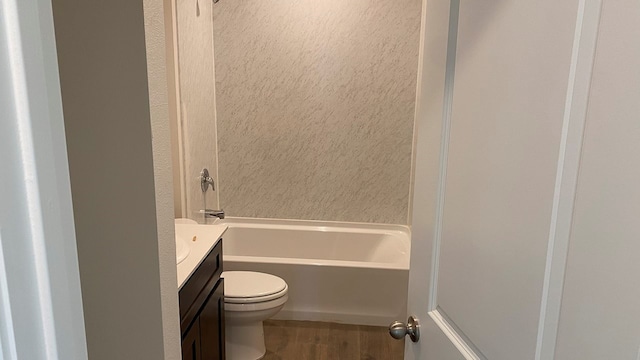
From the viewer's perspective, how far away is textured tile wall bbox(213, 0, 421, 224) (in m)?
3.12

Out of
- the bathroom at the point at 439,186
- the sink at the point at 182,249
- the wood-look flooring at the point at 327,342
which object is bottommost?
the wood-look flooring at the point at 327,342

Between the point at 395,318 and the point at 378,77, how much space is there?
5.61 ft

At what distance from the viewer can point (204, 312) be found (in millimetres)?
1712

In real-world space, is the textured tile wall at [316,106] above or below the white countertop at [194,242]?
above

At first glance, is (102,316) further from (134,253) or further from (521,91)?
(521,91)

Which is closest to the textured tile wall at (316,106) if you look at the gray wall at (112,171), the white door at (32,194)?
the gray wall at (112,171)

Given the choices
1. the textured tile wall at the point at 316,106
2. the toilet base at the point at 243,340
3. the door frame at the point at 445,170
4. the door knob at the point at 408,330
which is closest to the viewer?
the door frame at the point at 445,170

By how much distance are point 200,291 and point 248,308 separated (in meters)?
0.64

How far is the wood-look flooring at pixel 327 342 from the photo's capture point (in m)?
2.49

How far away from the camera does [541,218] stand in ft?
1.98

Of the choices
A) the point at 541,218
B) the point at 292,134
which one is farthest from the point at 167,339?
the point at 292,134

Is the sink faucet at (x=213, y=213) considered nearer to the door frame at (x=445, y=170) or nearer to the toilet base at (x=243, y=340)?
the toilet base at (x=243, y=340)

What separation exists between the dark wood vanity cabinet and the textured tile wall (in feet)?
4.87

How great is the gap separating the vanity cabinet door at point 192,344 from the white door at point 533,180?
34.7 inches
